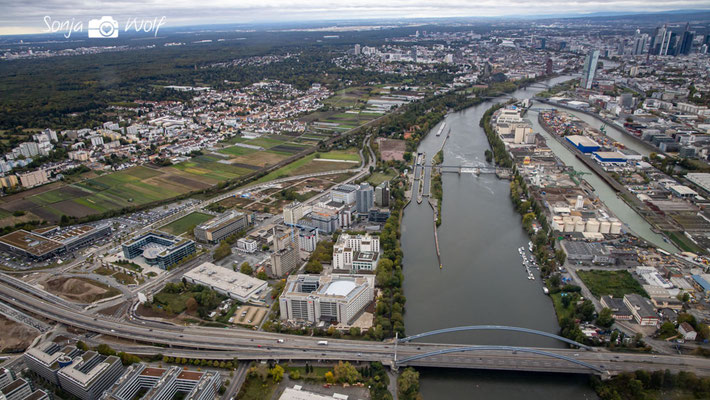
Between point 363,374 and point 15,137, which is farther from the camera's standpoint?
point 15,137

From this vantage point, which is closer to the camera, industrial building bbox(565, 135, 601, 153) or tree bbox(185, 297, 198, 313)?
tree bbox(185, 297, 198, 313)

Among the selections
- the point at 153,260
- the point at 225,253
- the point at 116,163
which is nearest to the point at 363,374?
the point at 225,253

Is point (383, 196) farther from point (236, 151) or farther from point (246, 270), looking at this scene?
point (236, 151)

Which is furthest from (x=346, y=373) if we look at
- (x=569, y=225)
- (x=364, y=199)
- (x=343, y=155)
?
(x=343, y=155)

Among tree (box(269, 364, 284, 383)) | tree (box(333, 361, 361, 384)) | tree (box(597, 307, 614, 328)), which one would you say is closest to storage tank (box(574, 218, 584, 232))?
tree (box(597, 307, 614, 328))

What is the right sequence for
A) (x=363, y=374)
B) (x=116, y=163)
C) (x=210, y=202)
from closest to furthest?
1. (x=363, y=374)
2. (x=210, y=202)
3. (x=116, y=163)

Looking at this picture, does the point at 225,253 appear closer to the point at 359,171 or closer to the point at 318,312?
the point at 318,312

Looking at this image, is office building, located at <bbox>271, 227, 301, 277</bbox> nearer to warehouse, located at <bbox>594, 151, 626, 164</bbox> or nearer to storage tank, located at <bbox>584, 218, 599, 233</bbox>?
storage tank, located at <bbox>584, 218, 599, 233</bbox>
